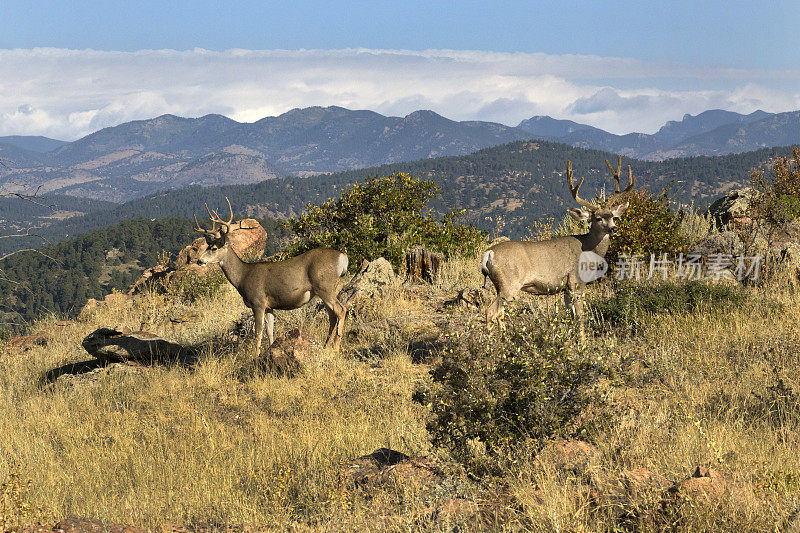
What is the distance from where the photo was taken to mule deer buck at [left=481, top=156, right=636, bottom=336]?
356 inches

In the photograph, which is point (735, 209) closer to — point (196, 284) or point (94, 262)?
point (196, 284)

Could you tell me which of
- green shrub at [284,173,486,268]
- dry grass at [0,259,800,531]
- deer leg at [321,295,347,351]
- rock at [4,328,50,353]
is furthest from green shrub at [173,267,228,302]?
deer leg at [321,295,347,351]

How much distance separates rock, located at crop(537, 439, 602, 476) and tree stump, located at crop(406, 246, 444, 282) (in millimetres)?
8757

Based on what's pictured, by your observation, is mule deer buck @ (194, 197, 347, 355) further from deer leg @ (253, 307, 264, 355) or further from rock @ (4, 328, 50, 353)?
rock @ (4, 328, 50, 353)

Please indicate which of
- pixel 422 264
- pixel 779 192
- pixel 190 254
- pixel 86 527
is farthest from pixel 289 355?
pixel 779 192

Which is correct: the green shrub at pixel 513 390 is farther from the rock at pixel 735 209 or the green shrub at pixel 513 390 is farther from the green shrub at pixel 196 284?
the rock at pixel 735 209

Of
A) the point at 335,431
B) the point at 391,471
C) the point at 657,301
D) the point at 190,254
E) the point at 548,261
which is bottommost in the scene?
the point at 335,431

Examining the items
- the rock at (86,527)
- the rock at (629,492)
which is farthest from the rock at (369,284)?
the rock at (629,492)

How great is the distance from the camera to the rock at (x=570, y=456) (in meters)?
4.60

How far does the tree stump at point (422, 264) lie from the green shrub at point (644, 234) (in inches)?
139

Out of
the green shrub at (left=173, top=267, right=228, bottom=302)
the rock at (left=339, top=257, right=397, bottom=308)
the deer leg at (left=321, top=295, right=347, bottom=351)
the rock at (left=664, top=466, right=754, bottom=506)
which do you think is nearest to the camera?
the rock at (left=664, top=466, right=754, bottom=506)

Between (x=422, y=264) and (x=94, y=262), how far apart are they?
380 ft

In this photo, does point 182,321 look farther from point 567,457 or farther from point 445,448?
point 567,457

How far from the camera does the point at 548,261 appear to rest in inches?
366
